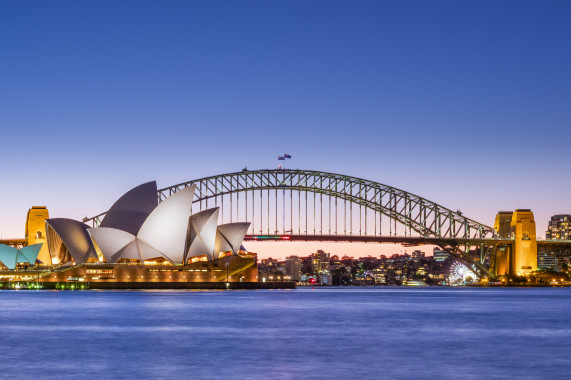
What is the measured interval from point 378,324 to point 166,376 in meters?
19.8

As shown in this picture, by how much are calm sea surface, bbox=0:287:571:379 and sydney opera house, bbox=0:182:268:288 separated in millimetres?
37863

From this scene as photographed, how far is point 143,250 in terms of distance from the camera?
91.1m

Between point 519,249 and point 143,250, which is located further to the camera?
point 519,249

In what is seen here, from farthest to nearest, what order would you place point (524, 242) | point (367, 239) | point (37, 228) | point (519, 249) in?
point (519, 249) < point (524, 242) < point (37, 228) < point (367, 239)

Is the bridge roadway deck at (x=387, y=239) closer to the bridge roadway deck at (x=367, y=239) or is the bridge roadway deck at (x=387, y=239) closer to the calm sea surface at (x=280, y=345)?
the bridge roadway deck at (x=367, y=239)

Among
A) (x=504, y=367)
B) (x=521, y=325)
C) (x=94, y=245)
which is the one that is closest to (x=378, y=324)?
(x=521, y=325)

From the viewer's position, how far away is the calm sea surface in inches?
996

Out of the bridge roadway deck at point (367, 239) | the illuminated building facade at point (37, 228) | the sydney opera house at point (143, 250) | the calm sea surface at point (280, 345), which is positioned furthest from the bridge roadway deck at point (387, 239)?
the calm sea surface at point (280, 345)

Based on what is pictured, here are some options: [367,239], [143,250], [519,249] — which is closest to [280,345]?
[143,250]

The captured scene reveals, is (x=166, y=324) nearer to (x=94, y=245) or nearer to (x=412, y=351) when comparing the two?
(x=412, y=351)

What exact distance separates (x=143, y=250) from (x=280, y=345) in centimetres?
6090

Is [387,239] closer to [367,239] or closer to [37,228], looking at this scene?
[367,239]

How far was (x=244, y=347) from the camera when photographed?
31469 millimetres

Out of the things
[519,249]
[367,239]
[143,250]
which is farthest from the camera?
[519,249]
